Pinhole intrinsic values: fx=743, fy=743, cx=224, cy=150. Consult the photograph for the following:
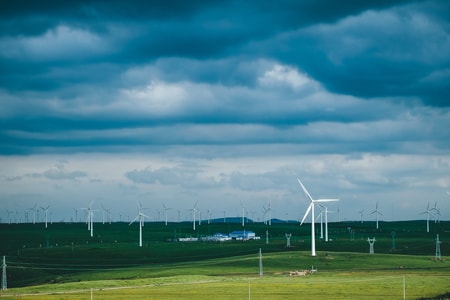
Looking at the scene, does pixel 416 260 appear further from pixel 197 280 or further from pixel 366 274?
pixel 197 280

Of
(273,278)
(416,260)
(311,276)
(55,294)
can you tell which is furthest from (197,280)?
(416,260)

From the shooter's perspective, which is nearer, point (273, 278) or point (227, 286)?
point (227, 286)

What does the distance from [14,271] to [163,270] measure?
3742 centimetres

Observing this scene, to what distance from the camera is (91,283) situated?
123062 mm

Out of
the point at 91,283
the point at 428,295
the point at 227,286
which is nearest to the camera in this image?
the point at 428,295

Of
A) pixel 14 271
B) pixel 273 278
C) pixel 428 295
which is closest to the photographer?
pixel 428 295

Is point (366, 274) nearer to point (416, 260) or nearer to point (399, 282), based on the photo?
point (399, 282)

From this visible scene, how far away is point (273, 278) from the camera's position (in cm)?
13212

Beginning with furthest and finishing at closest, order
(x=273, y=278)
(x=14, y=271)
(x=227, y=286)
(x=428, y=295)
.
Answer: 1. (x=14, y=271)
2. (x=273, y=278)
3. (x=227, y=286)
4. (x=428, y=295)

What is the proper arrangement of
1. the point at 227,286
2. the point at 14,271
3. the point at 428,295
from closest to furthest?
the point at 428,295
the point at 227,286
the point at 14,271

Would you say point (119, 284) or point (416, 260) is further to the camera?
point (416, 260)

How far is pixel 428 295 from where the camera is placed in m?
99.6

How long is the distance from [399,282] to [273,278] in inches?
924

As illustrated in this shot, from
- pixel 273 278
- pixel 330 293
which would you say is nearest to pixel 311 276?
pixel 273 278
